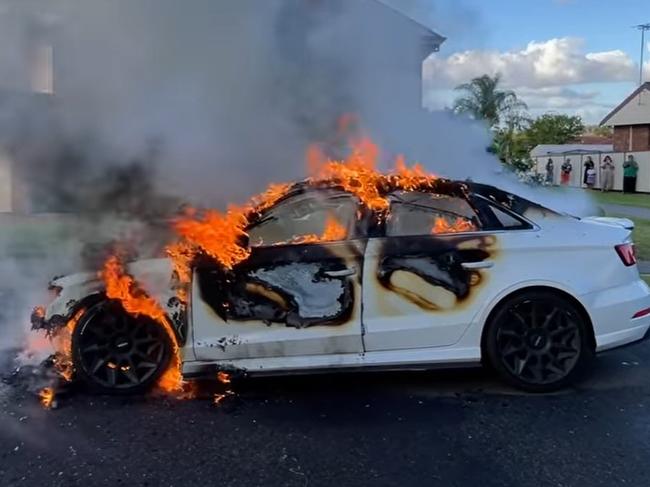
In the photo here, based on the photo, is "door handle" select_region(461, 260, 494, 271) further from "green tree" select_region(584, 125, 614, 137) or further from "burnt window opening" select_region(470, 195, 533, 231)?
"green tree" select_region(584, 125, 614, 137)

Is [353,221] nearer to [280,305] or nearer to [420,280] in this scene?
[420,280]

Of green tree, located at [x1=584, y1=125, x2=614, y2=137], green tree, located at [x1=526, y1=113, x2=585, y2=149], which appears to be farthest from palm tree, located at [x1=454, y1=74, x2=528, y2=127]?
green tree, located at [x1=584, y1=125, x2=614, y2=137]

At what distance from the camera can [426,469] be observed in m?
3.29

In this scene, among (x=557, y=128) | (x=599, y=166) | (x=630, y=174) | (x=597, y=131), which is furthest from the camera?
(x=597, y=131)

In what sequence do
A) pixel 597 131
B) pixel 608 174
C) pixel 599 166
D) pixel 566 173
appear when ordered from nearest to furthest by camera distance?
pixel 608 174 < pixel 599 166 < pixel 566 173 < pixel 597 131

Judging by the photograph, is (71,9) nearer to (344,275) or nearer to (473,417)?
(344,275)

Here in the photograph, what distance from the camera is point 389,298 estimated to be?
13.7 feet

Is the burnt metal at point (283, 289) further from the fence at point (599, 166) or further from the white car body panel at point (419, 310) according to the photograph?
the fence at point (599, 166)

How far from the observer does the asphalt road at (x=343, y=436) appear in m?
3.24

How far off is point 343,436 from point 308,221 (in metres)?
1.36

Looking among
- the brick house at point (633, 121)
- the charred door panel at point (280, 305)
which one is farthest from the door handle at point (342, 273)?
the brick house at point (633, 121)

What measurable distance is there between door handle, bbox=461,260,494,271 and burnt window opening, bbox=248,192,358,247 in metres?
0.73

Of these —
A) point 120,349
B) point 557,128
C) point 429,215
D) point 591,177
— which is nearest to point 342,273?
point 429,215

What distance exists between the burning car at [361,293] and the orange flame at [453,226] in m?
0.01
